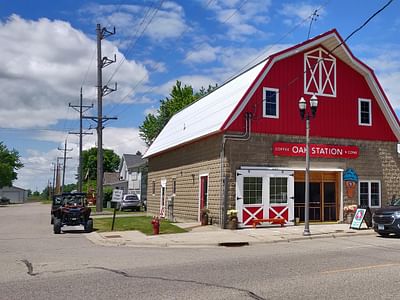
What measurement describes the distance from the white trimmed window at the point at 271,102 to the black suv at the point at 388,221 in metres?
6.77

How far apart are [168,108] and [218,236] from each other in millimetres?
43186

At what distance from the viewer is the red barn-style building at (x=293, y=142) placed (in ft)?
70.2

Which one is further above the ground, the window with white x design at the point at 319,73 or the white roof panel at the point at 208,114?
A: the window with white x design at the point at 319,73

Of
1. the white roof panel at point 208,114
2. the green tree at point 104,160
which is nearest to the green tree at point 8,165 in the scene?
the green tree at point 104,160

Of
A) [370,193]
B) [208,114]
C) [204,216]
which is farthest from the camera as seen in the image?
[208,114]

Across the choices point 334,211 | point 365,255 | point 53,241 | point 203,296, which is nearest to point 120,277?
point 203,296

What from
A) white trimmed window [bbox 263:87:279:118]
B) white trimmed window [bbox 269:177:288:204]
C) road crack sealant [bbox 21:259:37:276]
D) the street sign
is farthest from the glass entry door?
road crack sealant [bbox 21:259:37:276]

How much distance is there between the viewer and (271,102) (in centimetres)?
2256

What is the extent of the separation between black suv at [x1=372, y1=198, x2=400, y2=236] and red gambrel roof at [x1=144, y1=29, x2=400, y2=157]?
707 cm

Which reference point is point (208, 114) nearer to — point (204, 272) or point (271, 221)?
point (271, 221)

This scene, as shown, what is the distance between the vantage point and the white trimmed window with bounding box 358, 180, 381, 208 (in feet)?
78.6

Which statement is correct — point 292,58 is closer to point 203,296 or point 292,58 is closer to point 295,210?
point 295,210

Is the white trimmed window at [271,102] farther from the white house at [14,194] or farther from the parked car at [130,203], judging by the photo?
the white house at [14,194]

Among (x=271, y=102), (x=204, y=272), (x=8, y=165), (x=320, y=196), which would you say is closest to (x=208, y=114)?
(x=271, y=102)
